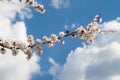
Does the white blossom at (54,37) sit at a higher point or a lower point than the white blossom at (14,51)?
higher

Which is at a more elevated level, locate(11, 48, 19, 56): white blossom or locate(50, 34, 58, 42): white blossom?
locate(50, 34, 58, 42): white blossom

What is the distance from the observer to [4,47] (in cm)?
2547

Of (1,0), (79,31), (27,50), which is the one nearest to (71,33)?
(79,31)

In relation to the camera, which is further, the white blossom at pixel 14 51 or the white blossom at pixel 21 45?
the white blossom at pixel 14 51

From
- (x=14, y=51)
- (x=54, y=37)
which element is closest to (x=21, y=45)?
(x=14, y=51)

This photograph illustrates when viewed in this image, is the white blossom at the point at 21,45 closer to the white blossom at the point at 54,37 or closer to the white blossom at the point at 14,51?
the white blossom at the point at 14,51

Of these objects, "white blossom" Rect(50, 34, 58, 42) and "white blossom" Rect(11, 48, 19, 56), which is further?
"white blossom" Rect(50, 34, 58, 42)

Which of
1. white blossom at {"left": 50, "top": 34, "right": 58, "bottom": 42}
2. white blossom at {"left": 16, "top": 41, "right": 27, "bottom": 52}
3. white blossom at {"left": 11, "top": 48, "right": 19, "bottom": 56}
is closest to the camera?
white blossom at {"left": 16, "top": 41, "right": 27, "bottom": 52}

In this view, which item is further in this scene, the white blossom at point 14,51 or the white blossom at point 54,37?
the white blossom at point 54,37

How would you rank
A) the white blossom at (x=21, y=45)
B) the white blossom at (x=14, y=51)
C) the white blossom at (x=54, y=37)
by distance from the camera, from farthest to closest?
the white blossom at (x=54, y=37)
the white blossom at (x=14, y=51)
the white blossom at (x=21, y=45)

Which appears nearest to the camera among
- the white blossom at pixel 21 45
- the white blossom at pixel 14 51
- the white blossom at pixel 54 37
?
the white blossom at pixel 21 45

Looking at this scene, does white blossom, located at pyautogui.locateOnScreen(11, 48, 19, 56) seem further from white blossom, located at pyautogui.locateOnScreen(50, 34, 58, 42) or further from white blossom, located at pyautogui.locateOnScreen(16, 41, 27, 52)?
white blossom, located at pyautogui.locateOnScreen(50, 34, 58, 42)

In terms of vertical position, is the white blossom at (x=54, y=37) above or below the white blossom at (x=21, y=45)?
above

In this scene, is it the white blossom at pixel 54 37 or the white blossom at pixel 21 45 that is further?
the white blossom at pixel 54 37
